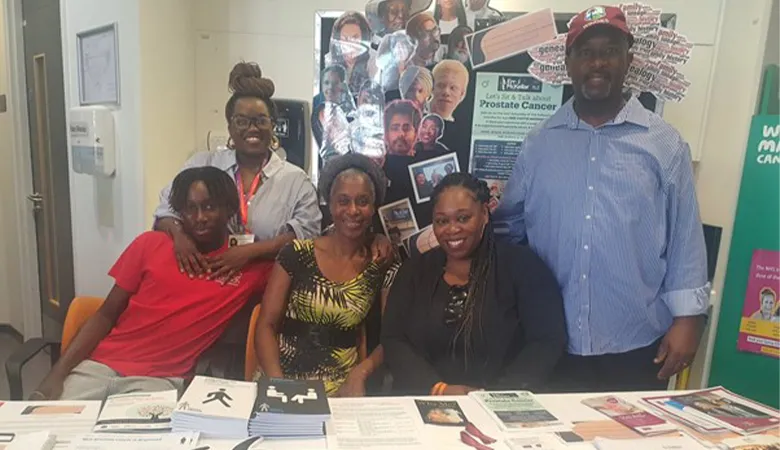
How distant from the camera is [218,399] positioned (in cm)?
122

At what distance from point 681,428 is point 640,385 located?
52cm

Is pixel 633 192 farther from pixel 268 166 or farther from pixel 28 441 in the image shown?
pixel 28 441

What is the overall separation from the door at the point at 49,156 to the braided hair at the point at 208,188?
1647 mm

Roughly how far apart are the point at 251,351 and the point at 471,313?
2.68 feet

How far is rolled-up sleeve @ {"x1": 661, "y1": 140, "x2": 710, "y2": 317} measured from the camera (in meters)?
1.65

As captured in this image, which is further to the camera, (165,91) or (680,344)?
(165,91)

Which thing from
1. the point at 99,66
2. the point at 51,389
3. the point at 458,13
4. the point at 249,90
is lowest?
the point at 51,389

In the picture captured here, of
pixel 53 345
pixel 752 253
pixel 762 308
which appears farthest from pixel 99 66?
pixel 762 308

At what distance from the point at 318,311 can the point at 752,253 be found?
6.18ft

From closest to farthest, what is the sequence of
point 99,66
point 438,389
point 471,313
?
1. point 438,389
2. point 471,313
3. point 99,66

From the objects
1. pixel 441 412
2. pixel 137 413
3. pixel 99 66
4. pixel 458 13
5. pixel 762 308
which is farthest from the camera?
pixel 99 66

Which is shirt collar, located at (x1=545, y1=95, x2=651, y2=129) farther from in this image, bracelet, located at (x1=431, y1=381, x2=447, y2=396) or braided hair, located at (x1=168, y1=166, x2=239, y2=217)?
braided hair, located at (x1=168, y1=166, x2=239, y2=217)

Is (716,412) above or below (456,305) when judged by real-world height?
below

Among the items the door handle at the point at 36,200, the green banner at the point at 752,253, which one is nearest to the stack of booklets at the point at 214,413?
the green banner at the point at 752,253
